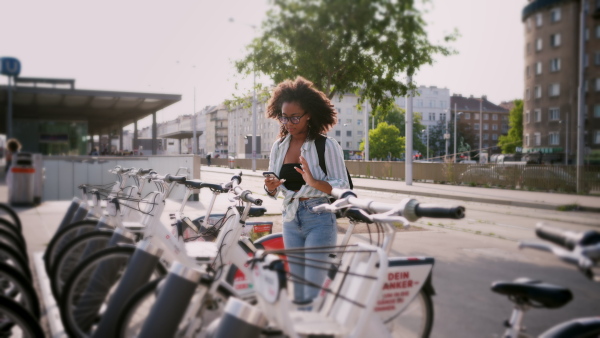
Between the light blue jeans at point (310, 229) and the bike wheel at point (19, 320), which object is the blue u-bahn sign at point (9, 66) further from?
the light blue jeans at point (310, 229)

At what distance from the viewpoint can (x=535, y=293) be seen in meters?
1.99

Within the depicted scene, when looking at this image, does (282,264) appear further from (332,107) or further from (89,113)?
(89,113)

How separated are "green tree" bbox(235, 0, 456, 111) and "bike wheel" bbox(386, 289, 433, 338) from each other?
2.57 meters

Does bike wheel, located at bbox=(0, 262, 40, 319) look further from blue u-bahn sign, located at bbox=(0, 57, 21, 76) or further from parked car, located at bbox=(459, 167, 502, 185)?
parked car, located at bbox=(459, 167, 502, 185)

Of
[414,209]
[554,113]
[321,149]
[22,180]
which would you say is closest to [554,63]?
[554,113]

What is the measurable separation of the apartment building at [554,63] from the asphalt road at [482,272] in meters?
2.24

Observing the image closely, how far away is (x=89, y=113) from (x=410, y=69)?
66.7 ft

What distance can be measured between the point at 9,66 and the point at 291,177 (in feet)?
18.6

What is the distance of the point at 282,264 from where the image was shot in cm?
210

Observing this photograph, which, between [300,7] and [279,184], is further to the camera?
[300,7]

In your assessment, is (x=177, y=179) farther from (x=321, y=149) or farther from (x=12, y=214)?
(x=12, y=214)

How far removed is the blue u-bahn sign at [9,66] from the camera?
292 inches

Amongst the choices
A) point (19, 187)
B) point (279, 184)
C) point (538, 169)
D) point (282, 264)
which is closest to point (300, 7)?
point (279, 184)

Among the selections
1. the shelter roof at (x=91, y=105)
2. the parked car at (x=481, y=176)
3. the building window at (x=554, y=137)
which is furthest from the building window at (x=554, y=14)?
the building window at (x=554, y=137)
